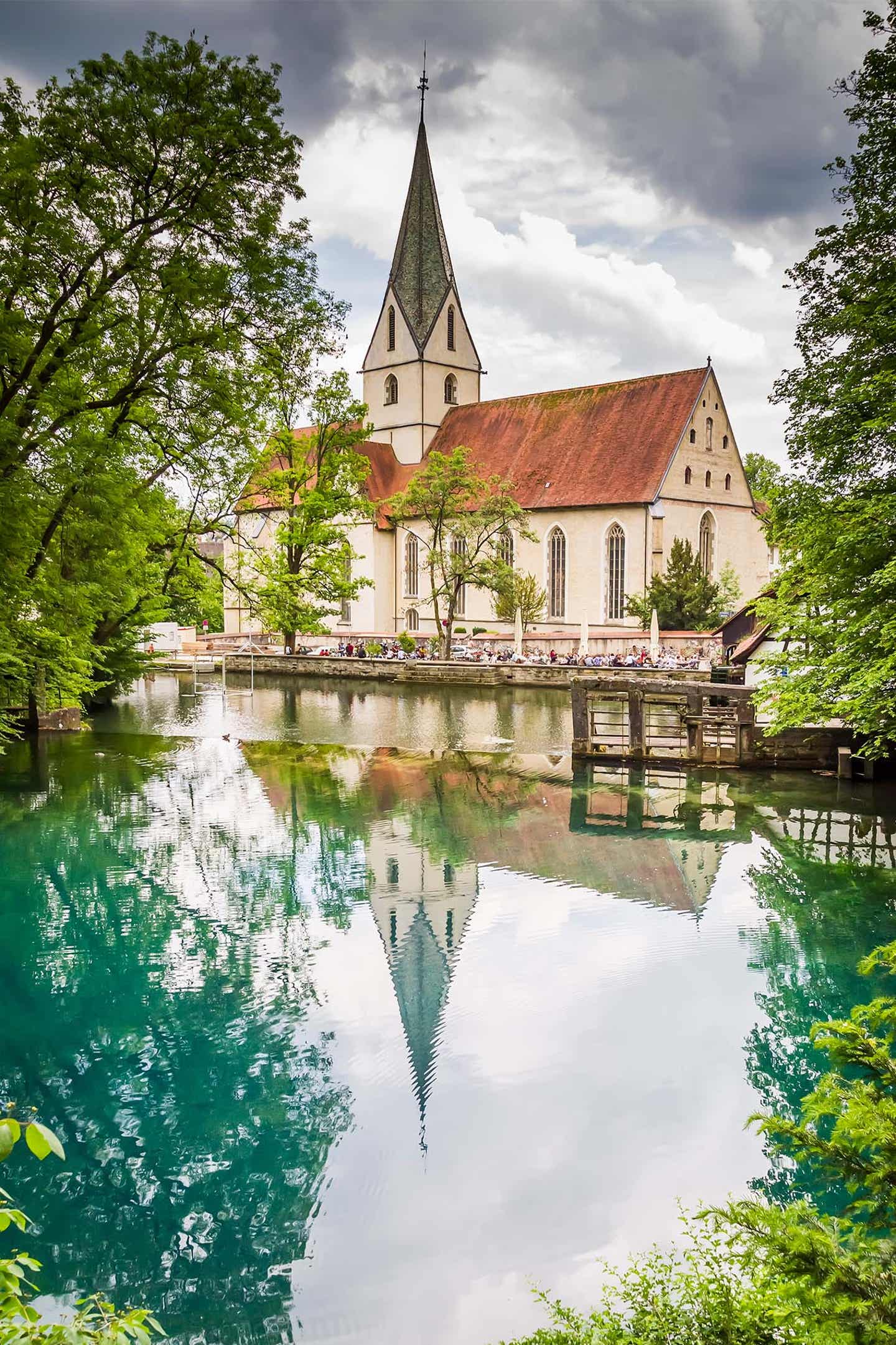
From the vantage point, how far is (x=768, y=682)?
15562 mm

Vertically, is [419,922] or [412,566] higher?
[412,566]

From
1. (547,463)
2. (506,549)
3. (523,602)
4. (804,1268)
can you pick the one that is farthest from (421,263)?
(804,1268)

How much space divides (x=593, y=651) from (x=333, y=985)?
108 feet

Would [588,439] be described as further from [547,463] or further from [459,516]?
[459,516]

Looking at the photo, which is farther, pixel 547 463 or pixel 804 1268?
pixel 547 463

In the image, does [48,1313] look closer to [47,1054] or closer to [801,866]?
[47,1054]

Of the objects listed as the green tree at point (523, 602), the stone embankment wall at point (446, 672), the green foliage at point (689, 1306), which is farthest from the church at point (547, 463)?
the green foliage at point (689, 1306)

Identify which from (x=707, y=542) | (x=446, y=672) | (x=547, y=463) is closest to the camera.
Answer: (x=446, y=672)

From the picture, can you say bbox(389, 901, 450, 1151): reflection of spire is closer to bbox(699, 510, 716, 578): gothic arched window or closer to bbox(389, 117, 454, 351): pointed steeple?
bbox(699, 510, 716, 578): gothic arched window

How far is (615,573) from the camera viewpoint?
1813 inches

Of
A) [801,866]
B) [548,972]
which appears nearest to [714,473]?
[801,866]

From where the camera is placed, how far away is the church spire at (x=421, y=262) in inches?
2084

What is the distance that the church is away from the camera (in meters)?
45.2

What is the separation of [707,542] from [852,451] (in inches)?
1354
